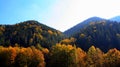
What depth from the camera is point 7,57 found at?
149 meters

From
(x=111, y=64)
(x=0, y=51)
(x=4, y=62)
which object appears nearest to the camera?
(x=111, y=64)

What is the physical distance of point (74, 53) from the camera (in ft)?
464

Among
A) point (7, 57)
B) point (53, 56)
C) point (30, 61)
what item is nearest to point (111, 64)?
point (53, 56)

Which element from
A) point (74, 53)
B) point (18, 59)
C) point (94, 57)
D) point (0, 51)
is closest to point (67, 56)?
point (74, 53)

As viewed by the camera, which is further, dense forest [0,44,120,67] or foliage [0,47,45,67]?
foliage [0,47,45,67]

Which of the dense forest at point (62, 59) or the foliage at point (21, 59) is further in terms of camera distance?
the foliage at point (21, 59)

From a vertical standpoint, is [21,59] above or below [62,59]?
above

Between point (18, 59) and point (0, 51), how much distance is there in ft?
56.2

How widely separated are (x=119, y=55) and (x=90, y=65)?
54.8 feet

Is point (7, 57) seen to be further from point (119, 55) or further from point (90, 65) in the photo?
point (119, 55)

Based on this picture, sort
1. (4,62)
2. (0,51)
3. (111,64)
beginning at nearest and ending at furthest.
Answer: (111,64), (4,62), (0,51)

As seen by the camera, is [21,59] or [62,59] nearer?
[62,59]

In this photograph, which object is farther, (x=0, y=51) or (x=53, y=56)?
(x=0, y=51)

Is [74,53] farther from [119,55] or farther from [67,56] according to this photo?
[119,55]
